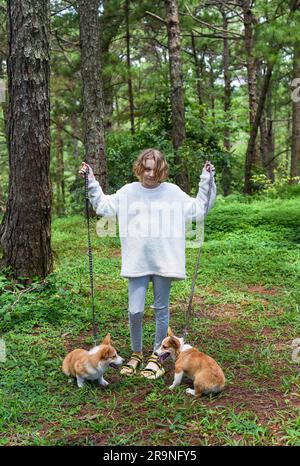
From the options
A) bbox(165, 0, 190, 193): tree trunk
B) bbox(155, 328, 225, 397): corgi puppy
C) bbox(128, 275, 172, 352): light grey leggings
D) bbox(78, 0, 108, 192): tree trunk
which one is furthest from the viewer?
bbox(165, 0, 190, 193): tree trunk

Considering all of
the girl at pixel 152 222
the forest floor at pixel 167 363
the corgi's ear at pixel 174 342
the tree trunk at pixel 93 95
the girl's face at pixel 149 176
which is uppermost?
the tree trunk at pixel 93 95

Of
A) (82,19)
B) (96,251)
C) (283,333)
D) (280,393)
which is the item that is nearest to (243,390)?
(280,393)

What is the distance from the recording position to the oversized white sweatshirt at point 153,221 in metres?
4.30

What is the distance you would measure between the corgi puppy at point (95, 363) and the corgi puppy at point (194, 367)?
0.46 m

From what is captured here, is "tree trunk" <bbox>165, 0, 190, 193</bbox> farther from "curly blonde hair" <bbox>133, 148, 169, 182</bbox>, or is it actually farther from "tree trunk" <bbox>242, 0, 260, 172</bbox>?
"curly blonde hair" <bbox>133, 148, 169, 182</bbox>

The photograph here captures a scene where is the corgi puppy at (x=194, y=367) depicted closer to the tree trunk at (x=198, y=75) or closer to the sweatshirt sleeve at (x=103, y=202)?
the sweatshirt sleeve at (x=103, y=202)

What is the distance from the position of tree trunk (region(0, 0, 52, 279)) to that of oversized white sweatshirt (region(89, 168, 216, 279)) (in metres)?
1.87

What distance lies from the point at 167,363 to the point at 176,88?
26.1 feet

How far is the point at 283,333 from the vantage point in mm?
5406

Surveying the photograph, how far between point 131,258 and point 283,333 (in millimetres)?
2138

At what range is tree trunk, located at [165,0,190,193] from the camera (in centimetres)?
1099

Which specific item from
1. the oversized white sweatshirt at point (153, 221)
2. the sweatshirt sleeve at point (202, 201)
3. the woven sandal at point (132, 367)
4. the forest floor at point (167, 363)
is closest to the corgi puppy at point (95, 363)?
the forest floor at point (167, 363)

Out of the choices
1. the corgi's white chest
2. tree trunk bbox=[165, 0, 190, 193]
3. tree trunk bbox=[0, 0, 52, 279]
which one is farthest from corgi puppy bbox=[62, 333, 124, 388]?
tree trunk bbox=[165, 0, 190, 193]
